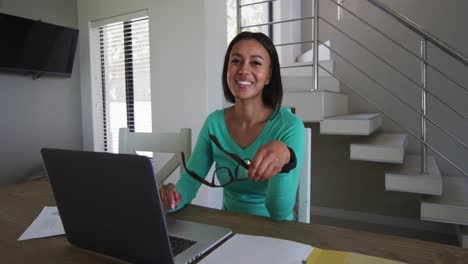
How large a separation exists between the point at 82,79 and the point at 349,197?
8.95ft

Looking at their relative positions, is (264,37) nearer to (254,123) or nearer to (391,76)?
(254,123)

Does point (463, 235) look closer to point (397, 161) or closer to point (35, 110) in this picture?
point (397, 161)

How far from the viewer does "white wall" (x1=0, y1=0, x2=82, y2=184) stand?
2475mm

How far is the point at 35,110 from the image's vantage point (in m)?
2.66

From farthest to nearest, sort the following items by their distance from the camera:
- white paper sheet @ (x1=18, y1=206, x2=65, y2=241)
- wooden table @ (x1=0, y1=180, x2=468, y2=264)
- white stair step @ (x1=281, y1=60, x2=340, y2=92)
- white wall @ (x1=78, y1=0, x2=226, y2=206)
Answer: white stair step @ (x1=281, y1=60, x2=340, y2=92)
white wall @ (x1=78, y1=0, x2=226, y2=206)
white paper sheet @ (x1=18, y1=206, x2=65, y2=241)
wooden table @ (x1=0, y1=180, x2=468, y2=264)

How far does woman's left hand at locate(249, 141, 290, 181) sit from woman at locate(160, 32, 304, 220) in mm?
201

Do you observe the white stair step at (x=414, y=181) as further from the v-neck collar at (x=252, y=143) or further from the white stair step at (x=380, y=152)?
the v-neck collar at (x=252, y=143)

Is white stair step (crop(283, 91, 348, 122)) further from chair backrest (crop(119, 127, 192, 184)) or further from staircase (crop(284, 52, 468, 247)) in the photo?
chair backrest (crop(119, 127, 192, 184))

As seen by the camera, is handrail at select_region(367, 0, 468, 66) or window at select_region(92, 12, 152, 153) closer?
handrail at select_region(367, 0, 468, 66)

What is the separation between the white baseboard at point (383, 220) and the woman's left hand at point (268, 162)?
2321mm

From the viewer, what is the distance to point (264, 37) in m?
1.02

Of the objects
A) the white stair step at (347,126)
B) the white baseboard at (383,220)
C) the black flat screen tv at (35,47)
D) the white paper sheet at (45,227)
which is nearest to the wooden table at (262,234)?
the white paper sheet at (45,227)

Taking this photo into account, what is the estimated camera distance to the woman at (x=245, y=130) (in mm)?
904

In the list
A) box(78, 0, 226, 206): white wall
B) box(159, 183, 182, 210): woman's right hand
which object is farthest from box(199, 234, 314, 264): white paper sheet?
box(78, 0, 226, 206): white wall
